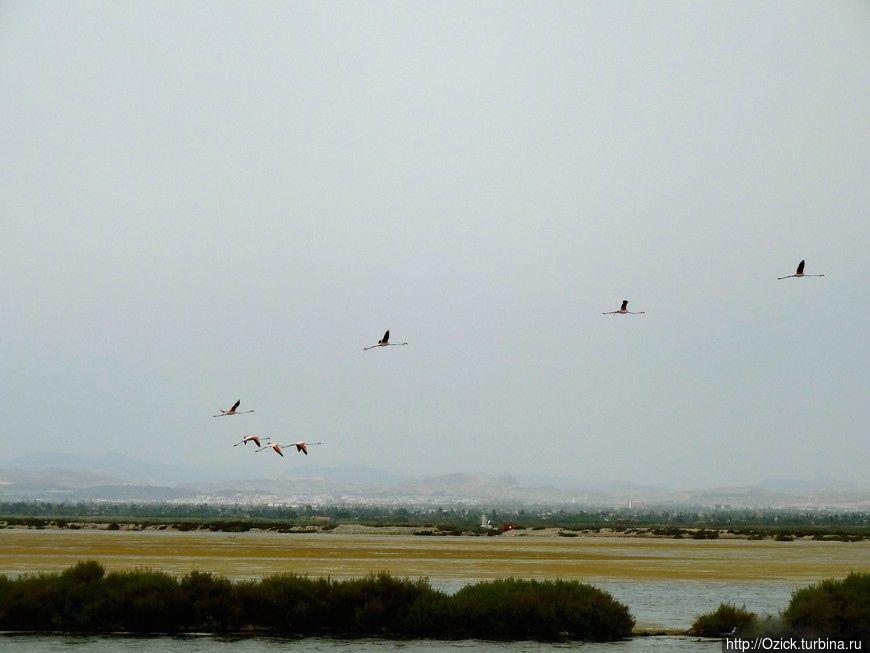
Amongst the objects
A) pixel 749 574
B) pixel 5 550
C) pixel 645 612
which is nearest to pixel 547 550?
pixel 749 574

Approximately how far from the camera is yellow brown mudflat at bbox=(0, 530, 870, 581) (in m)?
51.7

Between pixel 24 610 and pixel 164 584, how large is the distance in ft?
12.7

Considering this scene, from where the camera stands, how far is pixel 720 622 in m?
33.0

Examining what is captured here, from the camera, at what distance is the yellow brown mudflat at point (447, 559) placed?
5169cm

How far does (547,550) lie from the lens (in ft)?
→ 252

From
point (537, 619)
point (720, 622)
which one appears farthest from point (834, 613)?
point (537, 619)

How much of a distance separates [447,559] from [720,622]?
30902 mm

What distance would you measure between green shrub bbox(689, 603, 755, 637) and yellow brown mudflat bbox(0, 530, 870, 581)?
50.9 feet

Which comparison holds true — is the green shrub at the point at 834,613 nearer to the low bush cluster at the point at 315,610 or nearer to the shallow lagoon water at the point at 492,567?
the shallow lagoon water at the point at 492,567

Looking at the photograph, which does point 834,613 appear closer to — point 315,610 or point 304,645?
point 304,645

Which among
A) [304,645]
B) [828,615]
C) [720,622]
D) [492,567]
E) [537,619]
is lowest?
[304,645]

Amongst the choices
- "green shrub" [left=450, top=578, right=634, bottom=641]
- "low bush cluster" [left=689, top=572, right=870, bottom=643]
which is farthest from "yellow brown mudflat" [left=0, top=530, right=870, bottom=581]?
"low bush cluster" [left=689, top=572, right=870, bottom=643]

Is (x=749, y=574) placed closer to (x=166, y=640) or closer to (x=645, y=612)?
(x=645, y=612)

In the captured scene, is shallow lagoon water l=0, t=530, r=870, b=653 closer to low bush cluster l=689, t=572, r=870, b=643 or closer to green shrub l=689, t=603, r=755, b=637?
green shrub l=689, t=603, r=755, b=637
